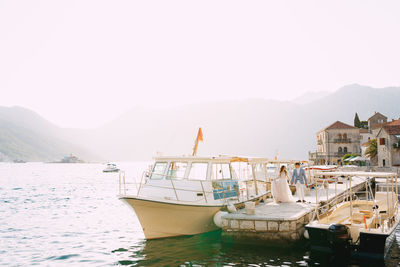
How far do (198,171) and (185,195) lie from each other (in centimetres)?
131

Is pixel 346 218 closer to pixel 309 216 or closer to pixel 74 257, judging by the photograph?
pixel 309 216

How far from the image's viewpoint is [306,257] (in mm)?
11125

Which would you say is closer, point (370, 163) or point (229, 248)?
point (229, 248)

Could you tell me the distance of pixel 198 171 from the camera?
47.0ft

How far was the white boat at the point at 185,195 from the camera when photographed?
12.6 metres

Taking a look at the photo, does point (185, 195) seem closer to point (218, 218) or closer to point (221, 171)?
point (218, 218)

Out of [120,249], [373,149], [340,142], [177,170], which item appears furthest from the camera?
[340,142]

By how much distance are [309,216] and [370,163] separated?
50847 millimetres

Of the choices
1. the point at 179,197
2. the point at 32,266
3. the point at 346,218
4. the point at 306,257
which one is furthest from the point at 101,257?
the point at 346,218

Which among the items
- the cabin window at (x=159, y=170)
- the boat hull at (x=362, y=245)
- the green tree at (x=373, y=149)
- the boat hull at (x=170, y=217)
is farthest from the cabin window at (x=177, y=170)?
the green tree at (x=373, y=149)

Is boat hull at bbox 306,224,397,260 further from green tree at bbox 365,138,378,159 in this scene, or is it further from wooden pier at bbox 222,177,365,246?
green tree at bbox 365,138,378,159

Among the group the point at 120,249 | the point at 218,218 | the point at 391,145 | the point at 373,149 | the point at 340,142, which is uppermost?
the point at 340,142

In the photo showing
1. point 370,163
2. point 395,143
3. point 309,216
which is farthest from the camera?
point 370,163

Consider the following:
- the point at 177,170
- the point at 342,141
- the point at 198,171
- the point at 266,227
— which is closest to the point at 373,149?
the point at 342,141
